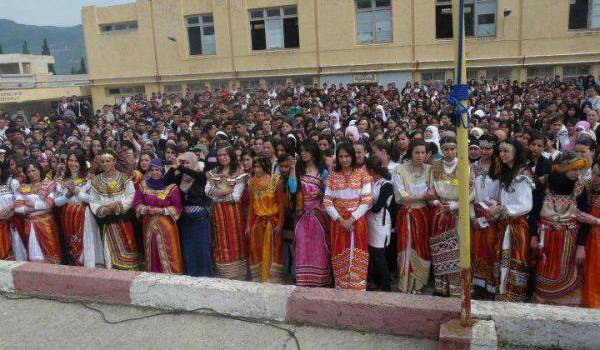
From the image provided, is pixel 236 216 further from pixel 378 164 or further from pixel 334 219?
pixel 378 164

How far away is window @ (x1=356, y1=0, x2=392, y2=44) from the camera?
1872 cm

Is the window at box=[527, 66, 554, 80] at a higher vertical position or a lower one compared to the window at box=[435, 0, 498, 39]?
lower

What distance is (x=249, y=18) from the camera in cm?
2030

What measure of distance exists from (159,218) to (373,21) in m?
15.8

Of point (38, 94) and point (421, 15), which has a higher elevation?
point (421, 15)

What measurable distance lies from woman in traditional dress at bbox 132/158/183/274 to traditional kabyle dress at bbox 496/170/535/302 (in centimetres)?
298

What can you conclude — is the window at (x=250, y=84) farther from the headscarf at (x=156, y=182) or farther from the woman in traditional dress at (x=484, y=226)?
the woman in traditional dress at (x=484, y=226)

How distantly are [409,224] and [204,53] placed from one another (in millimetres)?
18526

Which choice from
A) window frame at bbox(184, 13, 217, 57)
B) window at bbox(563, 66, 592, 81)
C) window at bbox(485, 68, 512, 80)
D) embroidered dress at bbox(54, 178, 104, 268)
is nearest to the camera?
embroidered dress at bbox(54, 178, 104, 268)

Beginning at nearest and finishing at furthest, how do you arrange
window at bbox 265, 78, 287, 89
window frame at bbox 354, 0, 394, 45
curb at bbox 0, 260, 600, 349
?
curb at bbox 0, 260, 600, 349 < window frame at bbox 354, 0, 394, 45 < window at bbox 265, 78, 287, 89

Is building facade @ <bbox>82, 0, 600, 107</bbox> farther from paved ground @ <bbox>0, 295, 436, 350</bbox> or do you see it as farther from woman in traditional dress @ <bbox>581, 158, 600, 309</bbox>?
paved ground @ <bbox>0, 295, 436, 350</bbox>

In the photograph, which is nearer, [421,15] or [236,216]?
[236,216]

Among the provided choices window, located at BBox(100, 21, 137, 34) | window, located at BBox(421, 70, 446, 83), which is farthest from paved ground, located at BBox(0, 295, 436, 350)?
window, located at BBox(100, 21, 137, 34)

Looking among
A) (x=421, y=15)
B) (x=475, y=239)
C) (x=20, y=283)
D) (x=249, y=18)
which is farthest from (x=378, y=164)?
(x=249, y=18)
